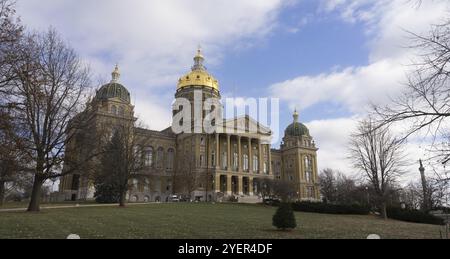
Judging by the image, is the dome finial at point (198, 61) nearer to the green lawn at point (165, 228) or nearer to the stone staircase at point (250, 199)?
the stone staircase at point (250, 199)

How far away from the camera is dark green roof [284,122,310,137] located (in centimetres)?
9600

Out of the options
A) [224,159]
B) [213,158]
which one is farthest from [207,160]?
[224,159]

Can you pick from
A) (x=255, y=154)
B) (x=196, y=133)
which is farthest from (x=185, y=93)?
(x=255, y=154)

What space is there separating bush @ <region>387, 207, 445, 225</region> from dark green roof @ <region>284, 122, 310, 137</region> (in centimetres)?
5713

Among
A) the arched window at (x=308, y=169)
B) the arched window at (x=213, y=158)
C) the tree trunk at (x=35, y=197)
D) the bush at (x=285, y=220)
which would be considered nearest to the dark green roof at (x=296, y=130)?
the arched window at (x=308, y=169)

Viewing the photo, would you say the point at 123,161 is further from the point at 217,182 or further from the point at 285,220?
the point at 217,182

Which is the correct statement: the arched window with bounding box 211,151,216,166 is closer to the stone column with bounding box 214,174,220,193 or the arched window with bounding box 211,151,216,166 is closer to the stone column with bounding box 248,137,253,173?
the stone column with bounding box 214,174,220,193

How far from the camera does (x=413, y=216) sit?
35.4 metres

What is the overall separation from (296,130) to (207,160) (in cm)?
3183

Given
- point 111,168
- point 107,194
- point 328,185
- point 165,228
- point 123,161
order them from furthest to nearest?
point 328,185 → point 107,194 → point 111,168 → point 123,161 → point 165,228

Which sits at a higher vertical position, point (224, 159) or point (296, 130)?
point (296, 130)

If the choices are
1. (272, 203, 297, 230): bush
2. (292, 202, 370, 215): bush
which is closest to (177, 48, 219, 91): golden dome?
(292, 202, 370, 215): bush

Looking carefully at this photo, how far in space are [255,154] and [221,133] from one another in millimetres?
10517

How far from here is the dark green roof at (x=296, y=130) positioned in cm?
9600
